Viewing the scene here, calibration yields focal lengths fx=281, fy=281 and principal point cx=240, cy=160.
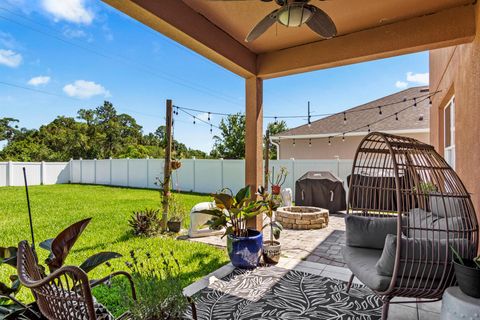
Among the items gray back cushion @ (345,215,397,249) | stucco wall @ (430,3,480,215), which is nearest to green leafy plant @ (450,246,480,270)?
gray back cushion @ (345,215,397,249)

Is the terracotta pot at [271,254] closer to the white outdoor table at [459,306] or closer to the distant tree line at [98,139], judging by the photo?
the white outdoor table at [459,306]

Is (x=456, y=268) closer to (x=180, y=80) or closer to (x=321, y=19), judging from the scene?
(x=321, y=19)

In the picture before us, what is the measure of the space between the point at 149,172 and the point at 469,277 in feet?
41.3

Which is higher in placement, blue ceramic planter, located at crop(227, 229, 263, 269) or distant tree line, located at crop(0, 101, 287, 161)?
distant tree line, located at crop(0, 101, 287, 161)

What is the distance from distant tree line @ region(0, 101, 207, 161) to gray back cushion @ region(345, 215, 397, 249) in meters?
12.0

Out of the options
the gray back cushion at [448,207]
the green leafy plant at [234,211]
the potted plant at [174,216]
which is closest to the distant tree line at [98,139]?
the potted plant at [174,216]

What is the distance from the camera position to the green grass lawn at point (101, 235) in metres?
3.44

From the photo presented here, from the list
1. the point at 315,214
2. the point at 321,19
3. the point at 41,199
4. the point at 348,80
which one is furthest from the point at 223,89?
the point at 321,19

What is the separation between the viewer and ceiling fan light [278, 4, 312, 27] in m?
2.00

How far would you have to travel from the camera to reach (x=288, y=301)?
2.63 metres

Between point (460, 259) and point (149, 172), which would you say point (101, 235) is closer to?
point (460, 259)

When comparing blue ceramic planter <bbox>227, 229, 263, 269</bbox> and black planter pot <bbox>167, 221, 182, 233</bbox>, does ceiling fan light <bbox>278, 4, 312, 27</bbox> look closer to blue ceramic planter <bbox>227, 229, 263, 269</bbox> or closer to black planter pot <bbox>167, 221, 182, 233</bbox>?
blue ceramic planter <bbox>227, 229, 263, 269</bbox>

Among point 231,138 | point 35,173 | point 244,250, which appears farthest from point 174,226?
point 231,138

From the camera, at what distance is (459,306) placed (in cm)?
161
